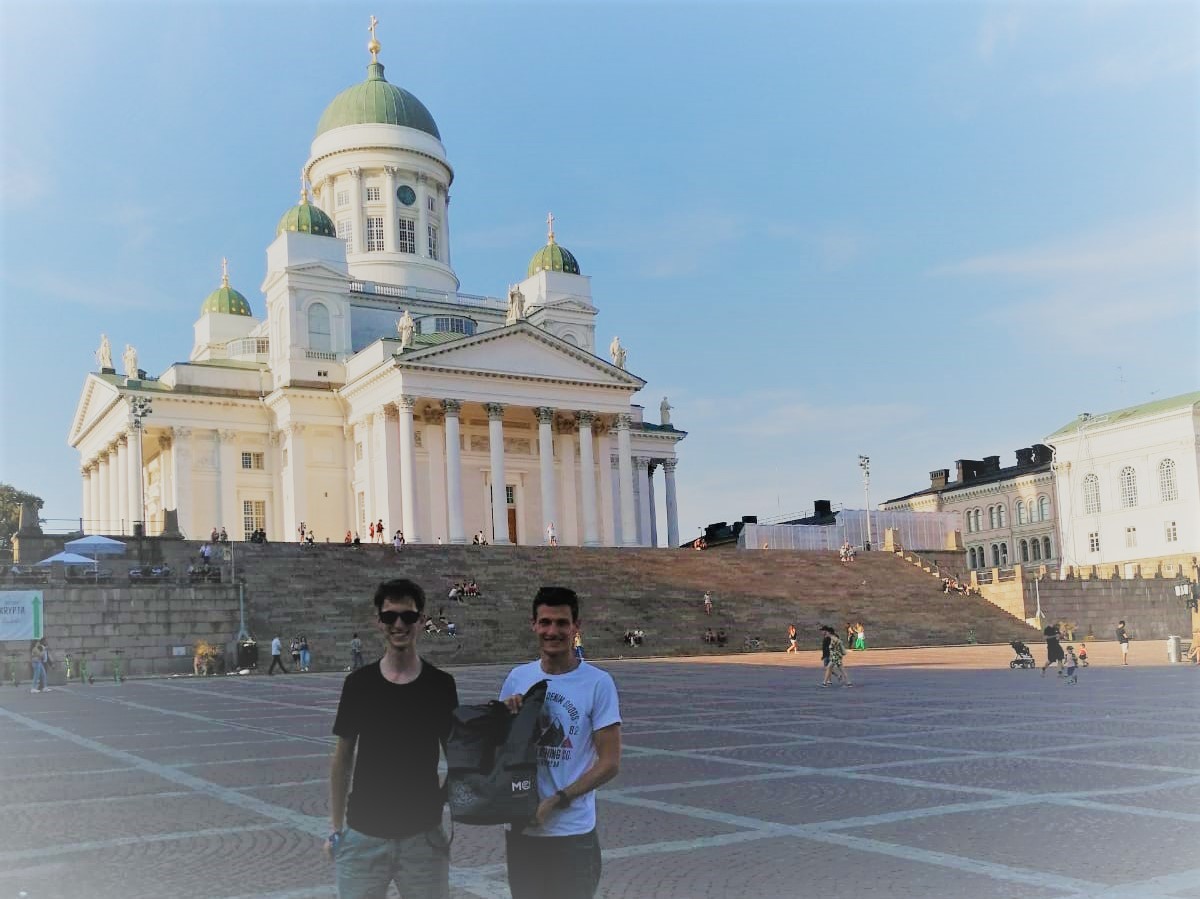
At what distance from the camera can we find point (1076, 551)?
9212 cm

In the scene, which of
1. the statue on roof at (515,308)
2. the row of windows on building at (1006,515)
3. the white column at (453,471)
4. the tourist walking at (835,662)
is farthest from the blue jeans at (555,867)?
the row of windows on building at (1006,515)

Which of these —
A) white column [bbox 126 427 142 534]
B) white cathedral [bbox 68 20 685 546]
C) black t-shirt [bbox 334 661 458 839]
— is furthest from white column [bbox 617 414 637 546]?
black t-shirt [bbox 334 661 458 839]

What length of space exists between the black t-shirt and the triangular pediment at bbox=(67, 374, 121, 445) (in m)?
65.8

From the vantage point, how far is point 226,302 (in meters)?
84.5

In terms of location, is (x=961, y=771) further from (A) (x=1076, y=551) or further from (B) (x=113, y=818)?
(A) (x=1076, y=551)

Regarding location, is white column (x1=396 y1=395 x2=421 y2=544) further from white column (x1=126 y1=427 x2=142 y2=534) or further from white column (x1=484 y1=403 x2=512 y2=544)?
white column (x1=126 y1=427 x2=142 y2=534)

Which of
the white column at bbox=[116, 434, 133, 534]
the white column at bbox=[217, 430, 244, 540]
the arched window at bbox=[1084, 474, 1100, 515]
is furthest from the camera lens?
the arched window at bbox=[1084, 474, 1100, 515]

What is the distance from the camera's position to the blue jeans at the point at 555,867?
539 centimetres

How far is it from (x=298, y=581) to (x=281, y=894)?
38853 millimetres

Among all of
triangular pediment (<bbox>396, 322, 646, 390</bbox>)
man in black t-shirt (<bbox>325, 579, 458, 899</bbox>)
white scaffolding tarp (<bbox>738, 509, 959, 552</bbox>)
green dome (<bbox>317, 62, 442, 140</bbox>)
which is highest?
green dome (<bbox>317, 62, 442, 140</bbox>)

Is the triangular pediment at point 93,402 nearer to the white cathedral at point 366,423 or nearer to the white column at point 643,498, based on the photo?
the white cathedral at point 366,423

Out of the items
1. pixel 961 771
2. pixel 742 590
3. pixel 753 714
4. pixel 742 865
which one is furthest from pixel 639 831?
pixel 742 590

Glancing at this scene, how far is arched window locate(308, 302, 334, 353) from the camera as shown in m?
70.8

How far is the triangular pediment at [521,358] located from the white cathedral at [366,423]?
0.26ft
